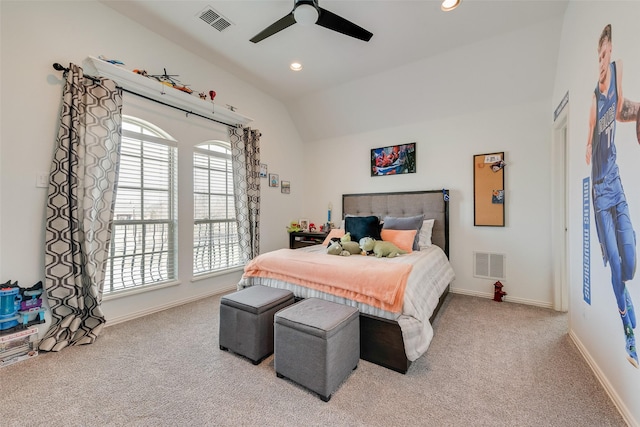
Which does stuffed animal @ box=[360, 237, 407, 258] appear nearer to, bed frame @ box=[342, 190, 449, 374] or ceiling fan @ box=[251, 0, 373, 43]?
bed frame @ box=[342, 190, 449, 374]

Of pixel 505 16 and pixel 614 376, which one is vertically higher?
pixel 505 16

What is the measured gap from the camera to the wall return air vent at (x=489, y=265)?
3.52m

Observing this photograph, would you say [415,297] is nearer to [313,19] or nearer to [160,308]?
[313,19]

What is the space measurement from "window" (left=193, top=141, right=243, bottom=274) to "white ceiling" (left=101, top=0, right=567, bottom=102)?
1.24 m

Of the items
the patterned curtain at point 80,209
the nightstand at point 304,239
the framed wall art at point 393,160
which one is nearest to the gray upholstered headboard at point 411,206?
the framed wall art at point 393,160

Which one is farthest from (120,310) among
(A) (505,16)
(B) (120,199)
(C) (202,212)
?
(A) (505,16)

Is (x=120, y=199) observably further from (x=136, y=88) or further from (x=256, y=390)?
(x=256, y=390)

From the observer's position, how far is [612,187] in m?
1.63

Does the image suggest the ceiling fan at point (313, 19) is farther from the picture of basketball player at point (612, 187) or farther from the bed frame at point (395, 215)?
the bed frame at point (395, 215)

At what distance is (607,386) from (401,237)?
196 cm

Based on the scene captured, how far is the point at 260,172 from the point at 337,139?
5.30 ft

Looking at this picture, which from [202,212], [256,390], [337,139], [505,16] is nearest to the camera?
[256,390]

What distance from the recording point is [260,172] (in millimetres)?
4254

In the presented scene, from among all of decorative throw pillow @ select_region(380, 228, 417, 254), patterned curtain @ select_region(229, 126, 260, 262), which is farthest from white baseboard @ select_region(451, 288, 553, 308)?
patterned curtain @ select_region(229, 126, 260, 262)
